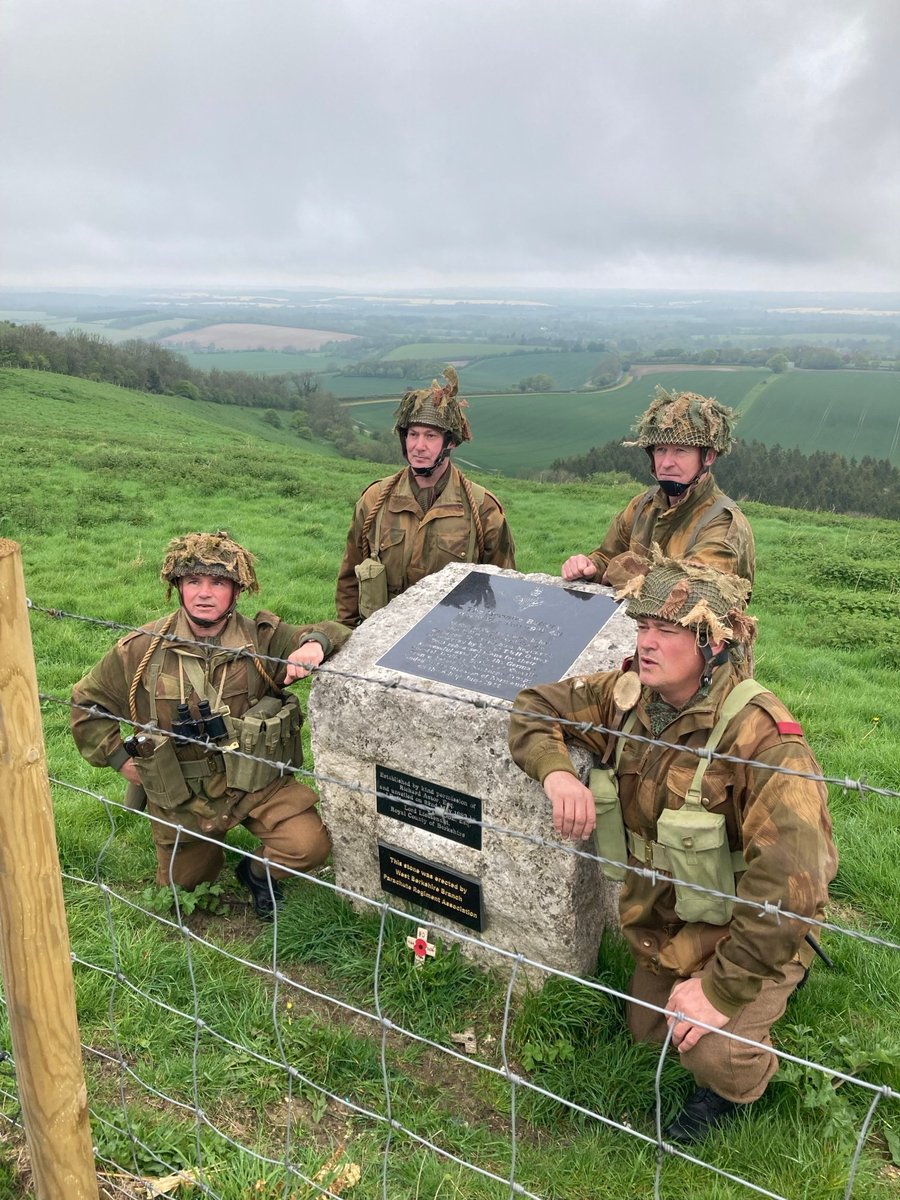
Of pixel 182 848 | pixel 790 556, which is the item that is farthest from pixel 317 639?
pixel 790 556

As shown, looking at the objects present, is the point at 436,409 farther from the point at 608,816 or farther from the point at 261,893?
the point at 261,893

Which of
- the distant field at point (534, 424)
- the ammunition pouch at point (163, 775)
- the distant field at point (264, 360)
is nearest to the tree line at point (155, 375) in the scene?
the distant field at point (534, 424)

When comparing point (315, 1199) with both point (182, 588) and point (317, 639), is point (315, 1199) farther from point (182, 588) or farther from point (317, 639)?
point (182, 588)

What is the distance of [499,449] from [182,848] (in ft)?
183

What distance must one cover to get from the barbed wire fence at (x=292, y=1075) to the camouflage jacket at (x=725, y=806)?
114 millimetres

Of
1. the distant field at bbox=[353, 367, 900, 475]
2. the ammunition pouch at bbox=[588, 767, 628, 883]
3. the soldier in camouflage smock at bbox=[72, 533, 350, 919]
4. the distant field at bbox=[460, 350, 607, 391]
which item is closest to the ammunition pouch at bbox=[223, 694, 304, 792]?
the soldier in camouflage smock at bbox=[72, 533, 350, 919]

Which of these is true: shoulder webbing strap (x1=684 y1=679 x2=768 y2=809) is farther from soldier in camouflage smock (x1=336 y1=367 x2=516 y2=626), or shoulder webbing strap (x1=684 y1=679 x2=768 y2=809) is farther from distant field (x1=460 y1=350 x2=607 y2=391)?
distant field (x1=460 y1=350 x2=607 y2=391)

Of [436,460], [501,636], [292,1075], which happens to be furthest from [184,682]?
[436,460]

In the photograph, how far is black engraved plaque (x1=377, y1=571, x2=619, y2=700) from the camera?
4.23 m

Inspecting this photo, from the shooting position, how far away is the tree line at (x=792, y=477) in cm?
3619

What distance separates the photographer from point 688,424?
4.85 metres

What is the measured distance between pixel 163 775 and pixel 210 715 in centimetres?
43

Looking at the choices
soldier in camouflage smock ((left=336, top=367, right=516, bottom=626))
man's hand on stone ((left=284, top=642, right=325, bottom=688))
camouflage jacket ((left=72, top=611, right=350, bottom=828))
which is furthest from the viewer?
soldier in camouflage smock ((left=336, top=367, right=516, bottom=626))

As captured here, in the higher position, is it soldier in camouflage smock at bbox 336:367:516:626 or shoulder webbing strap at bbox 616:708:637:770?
soldier in camouflage smock at bbox 336:367:516:626
